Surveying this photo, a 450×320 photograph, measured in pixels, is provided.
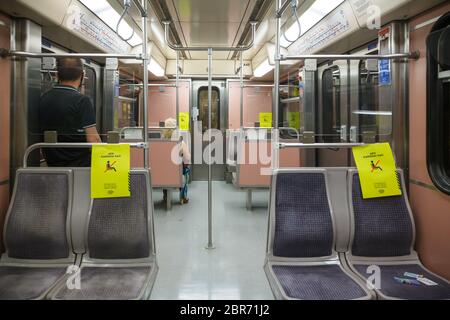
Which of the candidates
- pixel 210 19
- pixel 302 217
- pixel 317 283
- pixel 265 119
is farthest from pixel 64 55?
pixel 265 119

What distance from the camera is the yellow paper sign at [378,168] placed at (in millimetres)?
2492

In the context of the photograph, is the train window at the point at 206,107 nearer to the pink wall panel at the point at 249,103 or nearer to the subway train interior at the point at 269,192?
the pink wall panel at the point at 249,103

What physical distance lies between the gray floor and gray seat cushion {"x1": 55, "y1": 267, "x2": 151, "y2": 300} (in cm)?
25

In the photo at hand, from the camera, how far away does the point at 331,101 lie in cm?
502

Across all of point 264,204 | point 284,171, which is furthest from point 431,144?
point 264,204

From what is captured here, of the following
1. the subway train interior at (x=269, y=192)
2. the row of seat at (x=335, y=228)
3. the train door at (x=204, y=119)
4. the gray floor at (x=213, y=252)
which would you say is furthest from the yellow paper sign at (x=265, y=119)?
the row of seat at (x=335, y=228)

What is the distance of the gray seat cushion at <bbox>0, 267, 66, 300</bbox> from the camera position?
2.04 m

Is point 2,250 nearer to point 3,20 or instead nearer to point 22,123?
point 22,123

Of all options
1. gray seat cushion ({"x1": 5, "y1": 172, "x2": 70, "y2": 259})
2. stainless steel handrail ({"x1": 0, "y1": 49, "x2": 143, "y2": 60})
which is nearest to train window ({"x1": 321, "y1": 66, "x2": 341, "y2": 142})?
stainless steel handrail ({"x1": 0, "y1": 49, "x2": 143, "y2": 60})

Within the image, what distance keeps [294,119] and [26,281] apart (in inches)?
178

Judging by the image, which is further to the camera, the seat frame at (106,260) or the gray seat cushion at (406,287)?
the seat frame at (106,260)

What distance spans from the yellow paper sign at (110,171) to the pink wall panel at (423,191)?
2.05m

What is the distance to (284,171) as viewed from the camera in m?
2.46

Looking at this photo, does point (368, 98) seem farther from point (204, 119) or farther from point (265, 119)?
point (204, 119)
